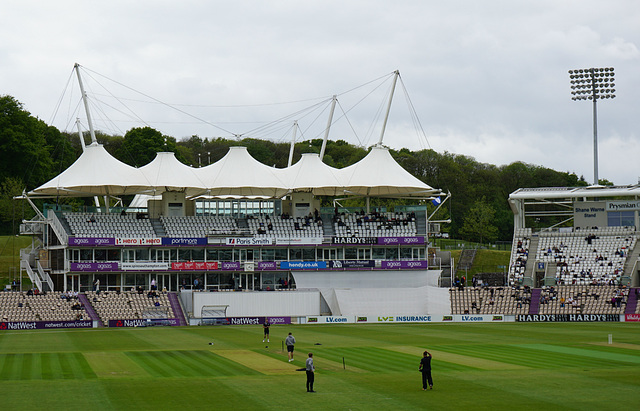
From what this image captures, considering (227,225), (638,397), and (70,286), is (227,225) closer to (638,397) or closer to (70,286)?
(70,286)

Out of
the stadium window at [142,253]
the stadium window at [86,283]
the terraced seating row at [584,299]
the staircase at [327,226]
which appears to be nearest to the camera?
the terraced seating row at [584,299]

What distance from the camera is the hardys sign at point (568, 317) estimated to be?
6351cm

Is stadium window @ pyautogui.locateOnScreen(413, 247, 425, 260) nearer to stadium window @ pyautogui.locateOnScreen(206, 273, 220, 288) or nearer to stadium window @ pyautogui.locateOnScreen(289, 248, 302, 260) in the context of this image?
stadium window @ pyautogui.locateOnScreen(289, 248, 302, 260)

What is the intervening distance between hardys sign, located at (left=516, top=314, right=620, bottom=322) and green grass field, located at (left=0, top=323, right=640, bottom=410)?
1081 centimetres

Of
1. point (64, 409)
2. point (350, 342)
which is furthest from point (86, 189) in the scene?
point (64, 409)

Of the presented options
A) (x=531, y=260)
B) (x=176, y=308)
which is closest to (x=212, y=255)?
(x=176, y=308)

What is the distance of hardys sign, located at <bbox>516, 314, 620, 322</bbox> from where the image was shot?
63.5 meters

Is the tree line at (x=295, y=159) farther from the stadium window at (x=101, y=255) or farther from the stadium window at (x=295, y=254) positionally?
the stadium window at (x=295, y=254)

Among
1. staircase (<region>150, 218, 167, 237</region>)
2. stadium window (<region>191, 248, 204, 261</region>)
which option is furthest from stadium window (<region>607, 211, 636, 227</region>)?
staircase (<region>150, 218, 167, 237</region>)

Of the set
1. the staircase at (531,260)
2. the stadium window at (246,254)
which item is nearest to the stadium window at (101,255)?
the stadium window at (246,254)

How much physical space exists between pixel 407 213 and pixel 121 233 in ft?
91.7

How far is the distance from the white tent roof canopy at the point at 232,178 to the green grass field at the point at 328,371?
25667 millimetres

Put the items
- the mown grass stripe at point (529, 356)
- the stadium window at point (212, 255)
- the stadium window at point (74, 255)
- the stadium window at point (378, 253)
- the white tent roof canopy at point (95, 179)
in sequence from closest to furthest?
the mown grass stripe at point (529, 356) < the stadium window at point (74, 255) < the white tent roof canopy at point (95, 179) < the stadium window at point (212, 255) < the stadium window at point (378, 253)

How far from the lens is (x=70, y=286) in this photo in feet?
243
